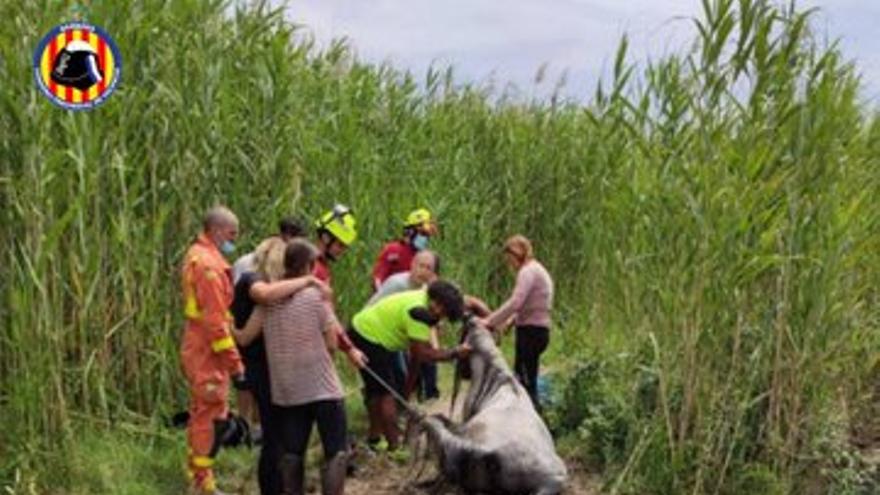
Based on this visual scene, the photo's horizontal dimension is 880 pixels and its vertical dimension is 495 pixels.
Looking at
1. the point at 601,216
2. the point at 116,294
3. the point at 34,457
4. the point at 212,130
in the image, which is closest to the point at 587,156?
the point at 601,216

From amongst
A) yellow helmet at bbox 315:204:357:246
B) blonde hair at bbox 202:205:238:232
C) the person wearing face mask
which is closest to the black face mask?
yellow helmet at bbox 315:204:357:246

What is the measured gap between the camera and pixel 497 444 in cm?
648

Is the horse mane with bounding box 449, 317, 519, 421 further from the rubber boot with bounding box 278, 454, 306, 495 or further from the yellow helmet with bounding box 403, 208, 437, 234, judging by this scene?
the yellow helmet with bounding box 403, 208, 437, 234

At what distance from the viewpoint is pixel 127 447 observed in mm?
6508

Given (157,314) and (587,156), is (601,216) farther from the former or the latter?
(157,314)

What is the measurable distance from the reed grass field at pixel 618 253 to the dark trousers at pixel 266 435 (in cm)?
79

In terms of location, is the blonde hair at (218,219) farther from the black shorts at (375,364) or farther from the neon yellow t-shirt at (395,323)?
the black shorts at (375,364)

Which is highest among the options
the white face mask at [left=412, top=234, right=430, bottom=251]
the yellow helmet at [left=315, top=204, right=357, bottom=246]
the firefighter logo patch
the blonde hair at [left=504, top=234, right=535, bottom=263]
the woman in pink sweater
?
the firefighter logo patch

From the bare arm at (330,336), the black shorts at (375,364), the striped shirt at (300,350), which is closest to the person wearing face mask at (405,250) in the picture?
the black shorts at (375,364)

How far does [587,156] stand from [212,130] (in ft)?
18.4

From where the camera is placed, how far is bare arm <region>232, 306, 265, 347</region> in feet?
19.0

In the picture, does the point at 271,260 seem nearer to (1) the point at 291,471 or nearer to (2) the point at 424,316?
(1) the point at 291,471

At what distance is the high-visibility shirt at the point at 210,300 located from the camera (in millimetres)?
5785

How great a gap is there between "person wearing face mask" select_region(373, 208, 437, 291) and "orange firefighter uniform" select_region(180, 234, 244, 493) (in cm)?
265
